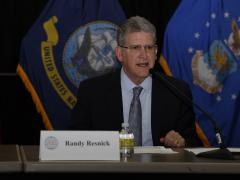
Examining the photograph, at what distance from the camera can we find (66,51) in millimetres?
4055

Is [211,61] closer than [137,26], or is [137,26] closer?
[137,26]

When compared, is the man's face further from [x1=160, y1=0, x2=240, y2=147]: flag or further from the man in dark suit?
[x1=160, y1=0, x2=240, y2=147]: flag

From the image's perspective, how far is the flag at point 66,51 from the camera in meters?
3.99

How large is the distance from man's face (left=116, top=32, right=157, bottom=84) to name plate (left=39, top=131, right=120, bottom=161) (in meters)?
1.02

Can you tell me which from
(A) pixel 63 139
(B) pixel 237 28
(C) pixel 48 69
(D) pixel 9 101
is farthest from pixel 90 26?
(A) pixel 63 139

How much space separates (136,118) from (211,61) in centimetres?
155

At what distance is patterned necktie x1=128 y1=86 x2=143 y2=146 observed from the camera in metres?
2.81

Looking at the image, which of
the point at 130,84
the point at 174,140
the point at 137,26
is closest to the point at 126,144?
the point at 174,140

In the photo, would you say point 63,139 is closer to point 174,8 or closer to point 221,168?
point 221,168

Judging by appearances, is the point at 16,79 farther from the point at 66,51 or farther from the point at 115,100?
the point at 115,100

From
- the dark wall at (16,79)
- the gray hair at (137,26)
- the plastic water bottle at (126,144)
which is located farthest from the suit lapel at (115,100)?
the dark wall at (16,79)

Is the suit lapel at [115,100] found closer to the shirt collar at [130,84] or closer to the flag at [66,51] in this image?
the shirt collar at [130,84]

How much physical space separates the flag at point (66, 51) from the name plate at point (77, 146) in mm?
2068

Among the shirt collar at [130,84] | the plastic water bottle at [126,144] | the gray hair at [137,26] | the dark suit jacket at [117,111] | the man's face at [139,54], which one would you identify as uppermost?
the gray hair at [137,26]
